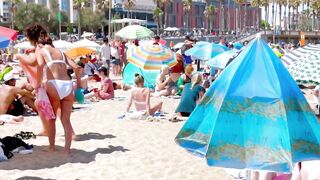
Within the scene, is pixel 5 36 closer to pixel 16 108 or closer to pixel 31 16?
pixel 16 108

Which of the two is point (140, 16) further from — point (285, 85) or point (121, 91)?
point (285, 85)

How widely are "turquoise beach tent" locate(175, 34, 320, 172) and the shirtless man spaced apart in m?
5.38

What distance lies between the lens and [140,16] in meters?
92.0

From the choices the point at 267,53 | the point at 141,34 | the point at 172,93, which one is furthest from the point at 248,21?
the point at 267,53

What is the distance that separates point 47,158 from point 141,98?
9.97 ft

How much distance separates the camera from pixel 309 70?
16.9ft

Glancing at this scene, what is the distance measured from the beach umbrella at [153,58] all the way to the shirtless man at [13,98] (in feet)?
11.7

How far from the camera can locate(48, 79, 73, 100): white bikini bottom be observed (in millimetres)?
6076

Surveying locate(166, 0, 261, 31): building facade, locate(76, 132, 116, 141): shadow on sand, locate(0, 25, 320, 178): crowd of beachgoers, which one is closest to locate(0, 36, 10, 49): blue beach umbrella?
locate(0, 25, 320, 178): crowd of beachgoers

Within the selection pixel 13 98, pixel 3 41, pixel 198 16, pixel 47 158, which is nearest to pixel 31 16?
pixel 198 16

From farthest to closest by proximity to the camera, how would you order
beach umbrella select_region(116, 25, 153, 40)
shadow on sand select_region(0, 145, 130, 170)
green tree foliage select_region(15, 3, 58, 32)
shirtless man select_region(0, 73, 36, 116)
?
green tree foliage select_region(15, 3, 58, 32)
beach umbrella select_region(116, 25, 153, 40)
shirtless man select_region(0, 73, 36, 116)
shadow on sand select_region(0, 145, 130, 170)

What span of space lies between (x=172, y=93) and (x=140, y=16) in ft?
264

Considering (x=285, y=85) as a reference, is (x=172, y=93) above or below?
below

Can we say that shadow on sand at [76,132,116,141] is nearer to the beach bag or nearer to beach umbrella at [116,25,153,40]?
the beach bag
